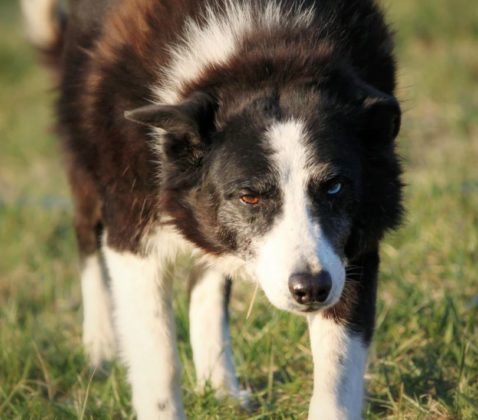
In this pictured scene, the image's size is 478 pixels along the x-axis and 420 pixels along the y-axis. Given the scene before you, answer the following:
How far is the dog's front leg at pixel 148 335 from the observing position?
369 centimetres

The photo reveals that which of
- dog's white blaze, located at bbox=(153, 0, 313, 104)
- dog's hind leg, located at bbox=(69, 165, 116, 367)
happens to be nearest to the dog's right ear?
dog's white blaze, located at bbox=(153, 0, 313, 104)

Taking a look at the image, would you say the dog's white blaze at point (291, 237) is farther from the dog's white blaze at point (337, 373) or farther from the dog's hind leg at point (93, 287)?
the dog's hind leg at point (93, 287)

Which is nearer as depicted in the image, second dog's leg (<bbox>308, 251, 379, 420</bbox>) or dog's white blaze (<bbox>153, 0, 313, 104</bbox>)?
second dog's leg (<bbox>308, 251, 379, 420</bbox>)

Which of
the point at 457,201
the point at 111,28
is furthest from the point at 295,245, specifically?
the point at 457,201

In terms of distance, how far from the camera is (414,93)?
858cm

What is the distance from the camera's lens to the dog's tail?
540 centimetres

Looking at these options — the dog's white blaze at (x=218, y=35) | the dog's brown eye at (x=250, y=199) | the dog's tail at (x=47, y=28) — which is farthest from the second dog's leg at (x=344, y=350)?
the dog's tail at (x=47, y=28)

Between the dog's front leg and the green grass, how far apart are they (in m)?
0.20

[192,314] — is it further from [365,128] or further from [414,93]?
[414,93]

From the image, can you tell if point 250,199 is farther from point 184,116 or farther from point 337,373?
point 337,373

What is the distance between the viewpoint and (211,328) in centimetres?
430

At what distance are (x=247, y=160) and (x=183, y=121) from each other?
0.26m

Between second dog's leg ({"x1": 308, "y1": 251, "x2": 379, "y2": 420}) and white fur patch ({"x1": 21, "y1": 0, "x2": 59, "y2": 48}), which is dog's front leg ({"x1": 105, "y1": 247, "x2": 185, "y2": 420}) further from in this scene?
white fur patch ({"x1": 21, "y1": 0, "x2": 59, "y2": 48})

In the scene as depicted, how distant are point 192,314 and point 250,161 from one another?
53.7 inches
